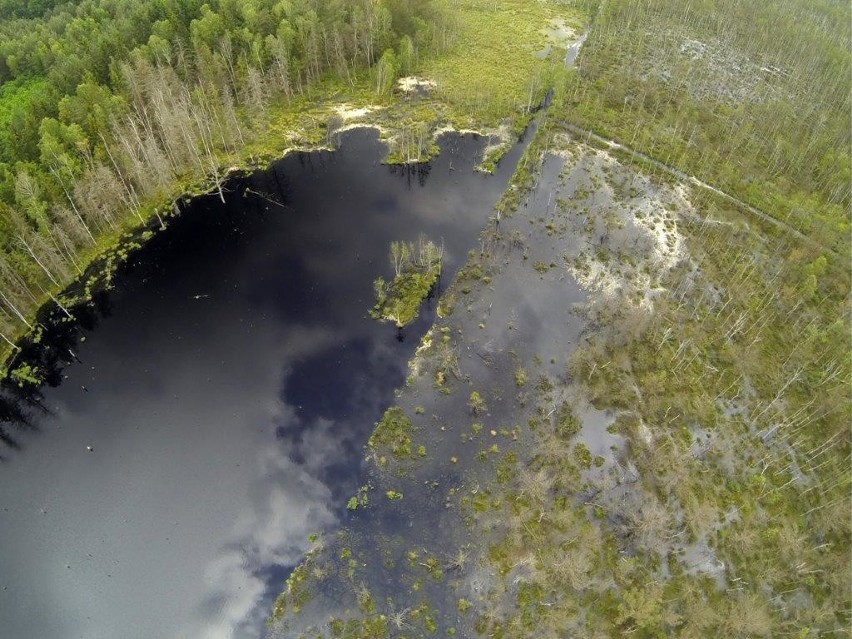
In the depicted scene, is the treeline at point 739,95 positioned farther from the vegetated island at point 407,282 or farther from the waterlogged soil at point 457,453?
the vegetated island at point 407,282

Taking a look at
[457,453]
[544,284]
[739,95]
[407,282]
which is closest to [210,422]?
[457,453]

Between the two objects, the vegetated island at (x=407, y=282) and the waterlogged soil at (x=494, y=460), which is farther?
the vegetated island at (x=407, y=282)

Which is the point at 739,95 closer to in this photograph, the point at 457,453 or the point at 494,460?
the point at 494,460

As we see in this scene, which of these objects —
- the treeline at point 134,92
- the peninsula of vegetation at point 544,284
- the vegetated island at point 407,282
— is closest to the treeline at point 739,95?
the peninsula of vegetation at point 544,284

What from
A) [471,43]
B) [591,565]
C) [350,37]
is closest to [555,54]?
[471,43]

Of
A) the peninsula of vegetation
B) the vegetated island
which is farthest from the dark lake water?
the peninsula of vegetation
